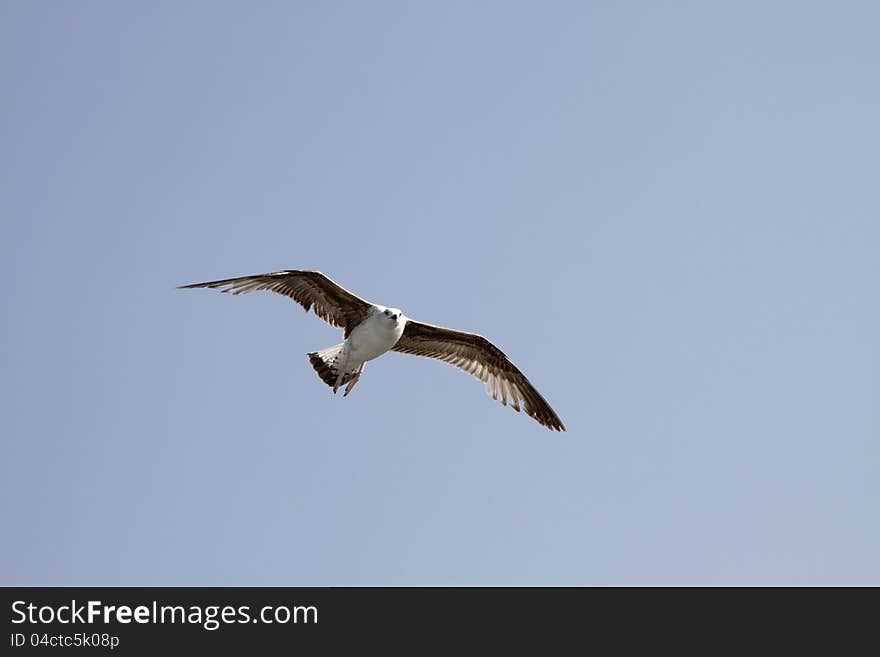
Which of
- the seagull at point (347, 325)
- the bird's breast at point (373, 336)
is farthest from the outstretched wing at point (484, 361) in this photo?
the bird's breast at point (373, 336)

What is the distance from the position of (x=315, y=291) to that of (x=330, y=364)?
5.38ft

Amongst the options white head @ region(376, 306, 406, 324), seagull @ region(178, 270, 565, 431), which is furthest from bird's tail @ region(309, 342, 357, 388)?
white head @ region(376, 306, 406, 324)

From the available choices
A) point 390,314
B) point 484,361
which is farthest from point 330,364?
point 484,361

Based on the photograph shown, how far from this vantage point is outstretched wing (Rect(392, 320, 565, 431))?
2472cm

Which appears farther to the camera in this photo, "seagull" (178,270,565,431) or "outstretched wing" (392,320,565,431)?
"outstretched wing" (392,320,565,431)

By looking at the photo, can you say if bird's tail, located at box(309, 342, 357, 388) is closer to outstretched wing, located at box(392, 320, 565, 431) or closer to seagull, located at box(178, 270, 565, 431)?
seagull, located at box(178, 270, 565, 431)

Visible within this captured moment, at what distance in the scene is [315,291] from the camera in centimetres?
2259

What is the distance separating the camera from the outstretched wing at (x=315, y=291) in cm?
2188

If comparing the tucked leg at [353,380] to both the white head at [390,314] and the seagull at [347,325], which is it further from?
the white head at [390,314]

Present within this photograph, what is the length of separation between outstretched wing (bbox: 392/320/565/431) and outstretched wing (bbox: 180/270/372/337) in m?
1.92

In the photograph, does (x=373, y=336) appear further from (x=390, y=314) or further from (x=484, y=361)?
(x=484, y=361)

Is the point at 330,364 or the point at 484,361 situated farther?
the point at 484,361

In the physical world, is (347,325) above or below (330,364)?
above
